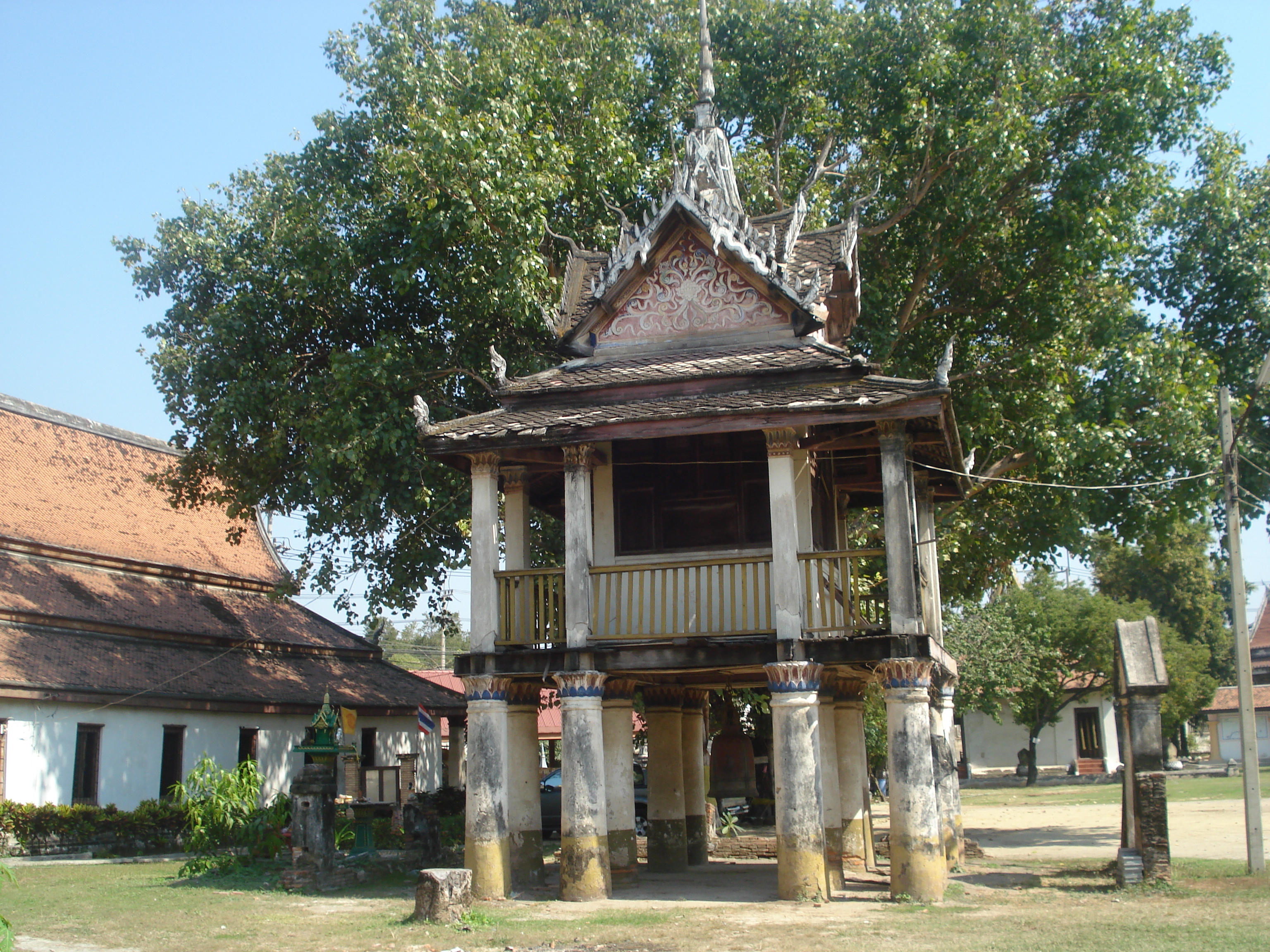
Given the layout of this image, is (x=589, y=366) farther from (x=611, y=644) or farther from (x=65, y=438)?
(x=65, y=438)

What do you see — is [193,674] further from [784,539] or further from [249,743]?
[784,539]

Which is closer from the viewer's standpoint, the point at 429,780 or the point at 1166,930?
the point at 1166,930

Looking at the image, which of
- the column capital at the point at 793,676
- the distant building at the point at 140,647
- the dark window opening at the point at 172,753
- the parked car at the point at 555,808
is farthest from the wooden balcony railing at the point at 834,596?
the dark window opening at the point at 172,753

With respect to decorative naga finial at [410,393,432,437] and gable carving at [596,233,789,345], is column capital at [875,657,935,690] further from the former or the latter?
decorative naga finial at [410,393,432,437]

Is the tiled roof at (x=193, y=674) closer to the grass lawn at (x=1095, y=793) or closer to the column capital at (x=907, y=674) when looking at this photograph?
the column capital at (x=907, y=674)

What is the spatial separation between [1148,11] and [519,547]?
17.4 metres

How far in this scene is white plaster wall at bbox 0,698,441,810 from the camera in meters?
22.4

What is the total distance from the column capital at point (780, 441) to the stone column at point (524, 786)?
439 cm

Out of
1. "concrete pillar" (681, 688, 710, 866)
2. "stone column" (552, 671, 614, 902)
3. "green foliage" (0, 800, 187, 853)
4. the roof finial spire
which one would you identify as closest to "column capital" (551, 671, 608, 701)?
"stone column" (552, 671, 614, 902)

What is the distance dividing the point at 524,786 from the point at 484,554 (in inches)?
122

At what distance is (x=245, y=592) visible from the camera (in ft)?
106

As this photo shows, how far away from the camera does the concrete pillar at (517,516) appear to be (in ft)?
53.8

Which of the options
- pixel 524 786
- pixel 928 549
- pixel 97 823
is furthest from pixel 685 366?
pixel 97 823

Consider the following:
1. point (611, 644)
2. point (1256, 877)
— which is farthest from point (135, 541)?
point (1256, 877)
